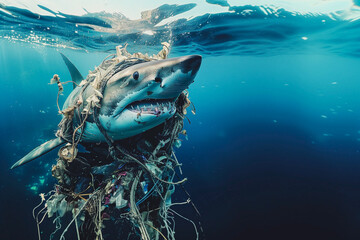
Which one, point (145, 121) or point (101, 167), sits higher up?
point (145, 121)

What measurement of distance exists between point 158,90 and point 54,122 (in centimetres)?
2031

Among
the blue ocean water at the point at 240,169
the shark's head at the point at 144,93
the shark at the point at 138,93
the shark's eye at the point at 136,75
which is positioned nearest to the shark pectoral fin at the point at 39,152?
the shark at the point at 138,93

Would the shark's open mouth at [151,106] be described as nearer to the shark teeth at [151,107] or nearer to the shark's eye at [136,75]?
the shark teeth at [151,107]

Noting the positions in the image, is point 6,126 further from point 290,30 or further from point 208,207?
point 290,30

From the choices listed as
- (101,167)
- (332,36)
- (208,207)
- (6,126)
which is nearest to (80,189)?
(101,167)

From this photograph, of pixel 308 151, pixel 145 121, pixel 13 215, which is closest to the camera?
pixel 145 121

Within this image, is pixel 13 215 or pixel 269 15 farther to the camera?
pixel 269 15

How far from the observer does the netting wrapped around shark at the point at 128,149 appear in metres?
1.52

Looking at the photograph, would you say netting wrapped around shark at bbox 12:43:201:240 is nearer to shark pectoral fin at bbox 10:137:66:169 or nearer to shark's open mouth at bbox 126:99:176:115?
shark's open mouth at bbox 126:99:176:115

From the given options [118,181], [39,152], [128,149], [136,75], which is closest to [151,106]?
[136,75]

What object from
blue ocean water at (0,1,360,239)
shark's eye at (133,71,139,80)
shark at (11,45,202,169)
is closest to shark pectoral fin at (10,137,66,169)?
shark at (11,45,202,169)

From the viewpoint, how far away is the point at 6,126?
57.4 ft

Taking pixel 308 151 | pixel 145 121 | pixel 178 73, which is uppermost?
pixel 178 73

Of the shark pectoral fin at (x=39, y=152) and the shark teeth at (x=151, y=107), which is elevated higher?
the shark teeth at (x=151, y=107)
